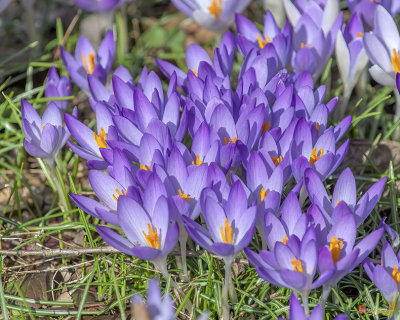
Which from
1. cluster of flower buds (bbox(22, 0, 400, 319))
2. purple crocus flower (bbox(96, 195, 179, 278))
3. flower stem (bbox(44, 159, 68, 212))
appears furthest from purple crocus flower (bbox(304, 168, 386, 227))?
flower stem (bbox(44, 159, 68, 212))

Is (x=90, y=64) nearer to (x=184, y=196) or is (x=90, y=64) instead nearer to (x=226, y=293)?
(x=184, y=196)

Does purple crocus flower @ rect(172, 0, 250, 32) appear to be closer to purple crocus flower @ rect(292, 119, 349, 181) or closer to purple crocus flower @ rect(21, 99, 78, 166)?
purple crocus flower @ rect(21, 99, 78, 166)

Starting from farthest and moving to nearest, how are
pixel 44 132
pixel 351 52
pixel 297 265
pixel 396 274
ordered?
pixel 351 52 < pixel 44 132 < pixel 396 274 < pixel 297 265

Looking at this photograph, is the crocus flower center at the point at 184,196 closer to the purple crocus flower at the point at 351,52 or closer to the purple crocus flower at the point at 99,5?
the purple crocus flower at the point at 351,52

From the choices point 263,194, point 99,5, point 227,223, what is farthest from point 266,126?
point 99,5

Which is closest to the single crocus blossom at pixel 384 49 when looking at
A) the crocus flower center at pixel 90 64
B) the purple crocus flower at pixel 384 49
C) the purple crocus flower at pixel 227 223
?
the purple crocus flower at pixel 384 49

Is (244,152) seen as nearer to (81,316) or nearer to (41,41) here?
(81,316)
